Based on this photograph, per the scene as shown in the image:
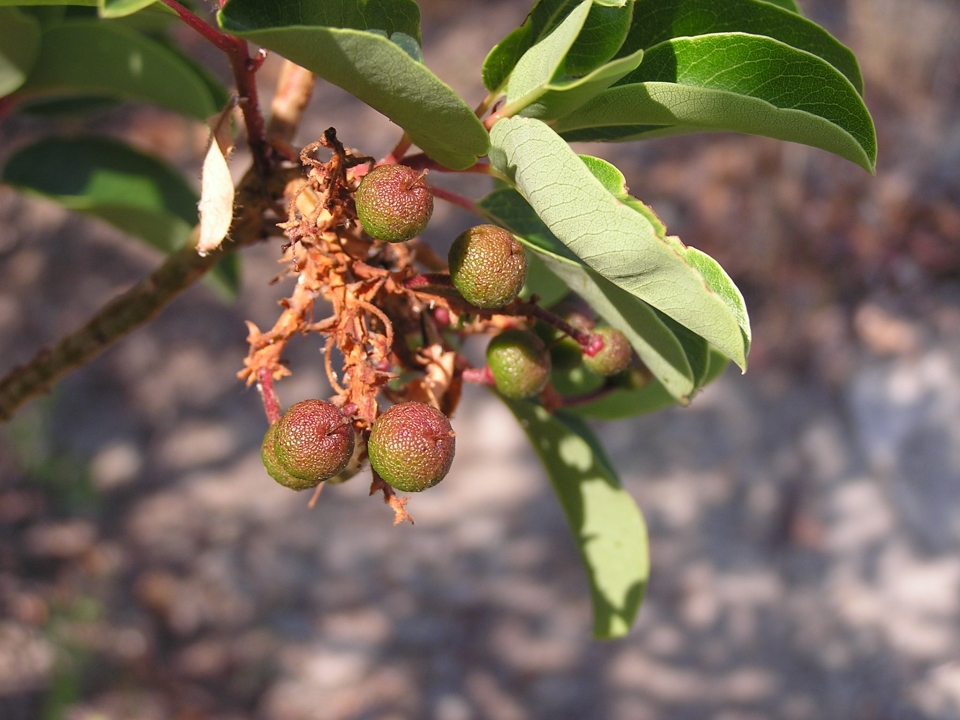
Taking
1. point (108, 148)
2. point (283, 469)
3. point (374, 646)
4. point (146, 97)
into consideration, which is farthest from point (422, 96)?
point (374, 646)

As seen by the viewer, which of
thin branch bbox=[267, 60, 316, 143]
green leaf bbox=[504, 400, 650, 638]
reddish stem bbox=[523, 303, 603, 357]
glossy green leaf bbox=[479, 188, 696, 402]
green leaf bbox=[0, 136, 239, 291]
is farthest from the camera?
green leaf bbox=[0, 136, 239, 291]

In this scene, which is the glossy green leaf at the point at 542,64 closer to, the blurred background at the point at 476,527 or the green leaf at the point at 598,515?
the green leaf at the point at 598,515

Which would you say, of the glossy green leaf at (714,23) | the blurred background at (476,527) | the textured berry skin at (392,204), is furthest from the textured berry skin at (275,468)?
the blurred background at (476,527)

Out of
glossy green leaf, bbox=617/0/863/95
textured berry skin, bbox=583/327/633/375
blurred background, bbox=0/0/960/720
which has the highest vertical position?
blurred background, bbox=0/0/960/720

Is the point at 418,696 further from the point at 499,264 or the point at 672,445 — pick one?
the point at 499,264

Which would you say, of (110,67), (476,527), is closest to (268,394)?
(110,67)

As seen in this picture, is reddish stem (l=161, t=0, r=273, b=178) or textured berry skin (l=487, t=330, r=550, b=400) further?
textured berry skin (l=487, t=330, r=550, b=400)

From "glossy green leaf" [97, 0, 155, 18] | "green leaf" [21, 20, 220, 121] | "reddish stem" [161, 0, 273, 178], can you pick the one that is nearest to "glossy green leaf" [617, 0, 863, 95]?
"reddish stem" [161, 0, 273, 178]

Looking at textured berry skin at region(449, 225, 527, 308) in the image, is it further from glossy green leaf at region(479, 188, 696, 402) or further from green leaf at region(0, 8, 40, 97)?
green leaf at region(0, 8, 40, 97)
